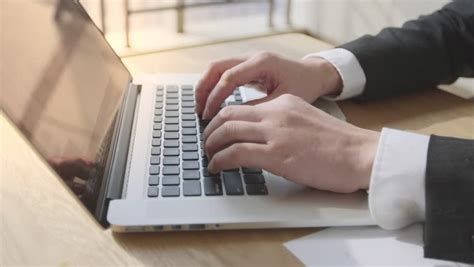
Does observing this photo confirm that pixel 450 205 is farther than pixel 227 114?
No

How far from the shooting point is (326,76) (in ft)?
2.98

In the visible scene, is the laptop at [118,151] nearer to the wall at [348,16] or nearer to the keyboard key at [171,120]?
the keyboard key at [171,120]

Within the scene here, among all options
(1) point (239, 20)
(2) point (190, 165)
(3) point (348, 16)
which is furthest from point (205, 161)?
(3) point (348, 16)

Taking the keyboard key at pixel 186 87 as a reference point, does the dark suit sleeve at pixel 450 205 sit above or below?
above

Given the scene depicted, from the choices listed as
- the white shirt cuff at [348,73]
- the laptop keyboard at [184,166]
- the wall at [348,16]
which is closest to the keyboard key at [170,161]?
the laptop keyboard at [184,166]

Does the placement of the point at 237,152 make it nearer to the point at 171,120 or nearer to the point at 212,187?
the point at 212,187

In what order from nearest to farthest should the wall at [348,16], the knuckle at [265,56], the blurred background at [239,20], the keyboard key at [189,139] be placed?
A: the keyboard key at [189,139] < the knuckle at [265,56] < the blurred background at [239,20] < the wall at [348,16]

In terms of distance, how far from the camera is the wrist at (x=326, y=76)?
0.90 meters

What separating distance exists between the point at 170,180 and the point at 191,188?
0.03 m

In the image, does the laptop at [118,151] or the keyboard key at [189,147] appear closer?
the laptop at [118,151]

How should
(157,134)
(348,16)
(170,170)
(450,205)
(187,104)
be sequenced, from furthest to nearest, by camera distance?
(348,16) → (187,104) → (157,134) → (170,170) → (450,205)

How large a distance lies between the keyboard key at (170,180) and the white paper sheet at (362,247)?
0.48 ft

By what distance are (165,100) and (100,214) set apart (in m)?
0.33

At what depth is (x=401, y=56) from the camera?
0.96m
